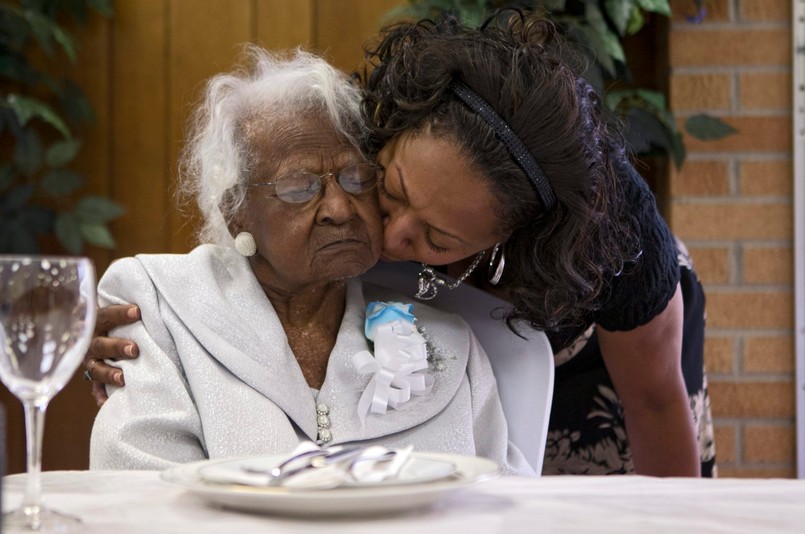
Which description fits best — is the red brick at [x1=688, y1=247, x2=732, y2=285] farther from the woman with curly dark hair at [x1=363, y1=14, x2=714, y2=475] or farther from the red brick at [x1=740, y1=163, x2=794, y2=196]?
the woman with curly dark hair at [x1=363, y1=14, x2=714, y2=475]

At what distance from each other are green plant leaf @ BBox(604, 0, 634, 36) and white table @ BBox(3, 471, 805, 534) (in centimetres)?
201

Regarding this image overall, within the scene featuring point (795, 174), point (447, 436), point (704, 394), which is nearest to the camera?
point (447, 436)

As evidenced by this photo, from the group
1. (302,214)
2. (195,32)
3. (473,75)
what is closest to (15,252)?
(195,32)

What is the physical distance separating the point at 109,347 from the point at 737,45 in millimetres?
2078

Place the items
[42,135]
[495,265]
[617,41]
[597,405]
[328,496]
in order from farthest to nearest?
[42,135], [617,41], [597,405], [495,265], [328,496]

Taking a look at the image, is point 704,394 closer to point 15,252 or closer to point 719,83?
point 719,83

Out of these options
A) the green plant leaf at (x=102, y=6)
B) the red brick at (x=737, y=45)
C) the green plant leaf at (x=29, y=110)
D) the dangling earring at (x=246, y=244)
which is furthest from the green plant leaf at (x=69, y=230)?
the red brick at (x=737, y=45)

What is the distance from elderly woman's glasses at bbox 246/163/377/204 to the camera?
1638mm

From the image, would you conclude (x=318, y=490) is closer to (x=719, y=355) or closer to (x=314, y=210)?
(x=314, y=210)

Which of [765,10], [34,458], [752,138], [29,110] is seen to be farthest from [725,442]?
[34,458]

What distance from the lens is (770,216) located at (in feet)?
9.53

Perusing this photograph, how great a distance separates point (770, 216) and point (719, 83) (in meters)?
0.40

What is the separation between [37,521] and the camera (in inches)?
30.5

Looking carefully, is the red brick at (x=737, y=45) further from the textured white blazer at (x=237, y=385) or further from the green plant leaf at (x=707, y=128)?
the textured white blazer at (x=237, y=385)
